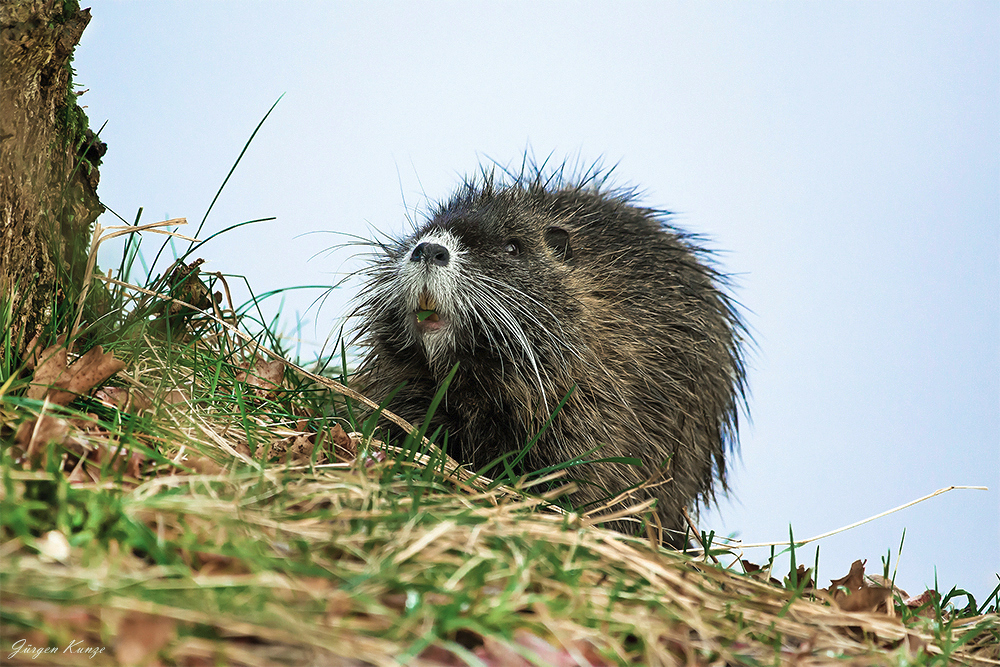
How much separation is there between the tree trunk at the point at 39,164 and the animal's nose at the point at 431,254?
1.34m

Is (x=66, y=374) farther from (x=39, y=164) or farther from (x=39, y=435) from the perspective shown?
(x=39, y=164)

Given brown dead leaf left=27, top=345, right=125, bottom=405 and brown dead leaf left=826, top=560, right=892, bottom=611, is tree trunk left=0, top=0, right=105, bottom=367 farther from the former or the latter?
brown dead leaf left=826, top=560, right=892, bottom=611

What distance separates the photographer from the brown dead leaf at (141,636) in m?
1.55

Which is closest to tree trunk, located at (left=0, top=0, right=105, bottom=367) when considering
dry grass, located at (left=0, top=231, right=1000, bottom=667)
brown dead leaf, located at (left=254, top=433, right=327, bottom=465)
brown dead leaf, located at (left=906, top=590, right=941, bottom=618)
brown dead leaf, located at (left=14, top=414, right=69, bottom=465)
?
dry grass, located at (left=0, top=231, right=1000, bottom=667)

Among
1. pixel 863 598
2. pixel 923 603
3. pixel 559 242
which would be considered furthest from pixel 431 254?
pixel 923 603

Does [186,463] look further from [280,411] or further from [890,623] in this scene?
[890,623]

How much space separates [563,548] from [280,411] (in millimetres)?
1677

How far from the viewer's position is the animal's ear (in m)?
3.94

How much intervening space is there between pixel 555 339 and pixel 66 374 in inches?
72.2

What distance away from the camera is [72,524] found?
1.90 metres

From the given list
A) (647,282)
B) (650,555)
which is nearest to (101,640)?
(650,555)

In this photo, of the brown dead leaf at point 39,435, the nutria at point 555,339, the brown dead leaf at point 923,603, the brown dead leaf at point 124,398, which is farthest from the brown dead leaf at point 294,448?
the brown dead leaf at point 923,603

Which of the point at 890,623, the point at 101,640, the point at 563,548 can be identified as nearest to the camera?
the point at 101,640

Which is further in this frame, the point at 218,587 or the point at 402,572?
the point at 402,572
